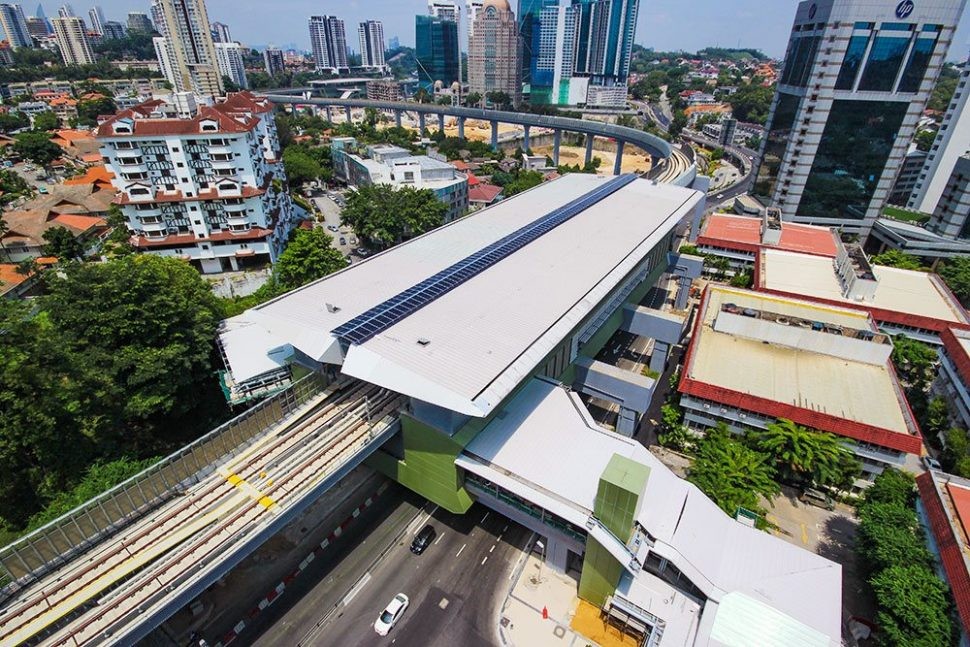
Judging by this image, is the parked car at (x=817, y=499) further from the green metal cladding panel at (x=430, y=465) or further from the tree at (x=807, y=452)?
the green metal cladding panel at (x=430, y=465)

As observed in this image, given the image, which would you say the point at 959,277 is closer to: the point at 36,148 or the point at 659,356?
the point at 659,356

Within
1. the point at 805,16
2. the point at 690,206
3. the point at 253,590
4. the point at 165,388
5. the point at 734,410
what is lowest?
the point at 253,590

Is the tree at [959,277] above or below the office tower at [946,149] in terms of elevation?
below

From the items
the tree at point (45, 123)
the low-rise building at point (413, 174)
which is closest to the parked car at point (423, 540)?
the low-rise building at point (413, 174)

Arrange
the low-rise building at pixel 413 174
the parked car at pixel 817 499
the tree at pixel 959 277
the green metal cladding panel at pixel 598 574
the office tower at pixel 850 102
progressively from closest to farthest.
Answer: the green metal cladding panel at pixel 598 574
the parked car at pixel 817 499
the tree at pixel 959 277
the office tower at pixel 850 102
the low-rise building at pixel 413 174

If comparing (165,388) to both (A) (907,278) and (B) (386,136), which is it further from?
(B) (386,136)

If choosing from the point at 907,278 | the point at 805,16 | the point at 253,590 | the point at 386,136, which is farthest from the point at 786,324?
the point at 386,136

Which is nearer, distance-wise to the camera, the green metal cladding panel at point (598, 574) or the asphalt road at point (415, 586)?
the green metal cladding panel at point (598, 574)
